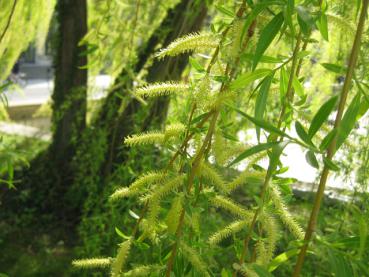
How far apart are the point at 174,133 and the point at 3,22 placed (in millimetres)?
1209

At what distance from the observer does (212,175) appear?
723 millimetres

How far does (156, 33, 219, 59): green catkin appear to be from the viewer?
2.33 feet

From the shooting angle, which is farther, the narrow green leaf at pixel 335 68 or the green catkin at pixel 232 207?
the green catkin at pixel 232 207

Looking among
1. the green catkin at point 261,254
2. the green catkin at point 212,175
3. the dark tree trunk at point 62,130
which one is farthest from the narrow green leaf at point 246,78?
the dark tree trunk at point 62,130

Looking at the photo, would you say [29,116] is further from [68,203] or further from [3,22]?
[3,22]

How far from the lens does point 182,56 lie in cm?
278

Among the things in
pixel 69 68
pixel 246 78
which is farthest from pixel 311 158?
pixel 69 68

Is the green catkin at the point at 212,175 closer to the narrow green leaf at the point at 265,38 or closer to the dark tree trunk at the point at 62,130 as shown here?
the narrow green leaf at the point at 265,38

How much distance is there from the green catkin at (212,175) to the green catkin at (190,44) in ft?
0.48

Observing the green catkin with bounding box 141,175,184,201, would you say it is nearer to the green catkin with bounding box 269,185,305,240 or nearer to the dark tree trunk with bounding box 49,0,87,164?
the green catkin with bounding box 269,185,305,240

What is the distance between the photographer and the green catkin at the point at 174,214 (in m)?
0.73

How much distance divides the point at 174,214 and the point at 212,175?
0.07 metres

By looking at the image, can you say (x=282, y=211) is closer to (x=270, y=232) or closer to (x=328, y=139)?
(x=270, y=232)

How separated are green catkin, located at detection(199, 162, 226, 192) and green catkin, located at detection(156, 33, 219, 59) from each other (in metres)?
0.15
